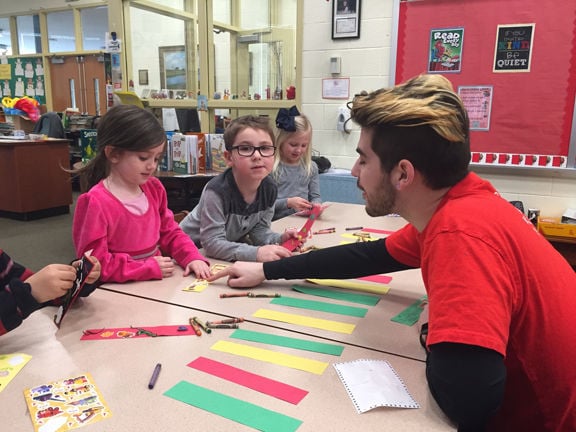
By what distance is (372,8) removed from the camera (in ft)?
11.8

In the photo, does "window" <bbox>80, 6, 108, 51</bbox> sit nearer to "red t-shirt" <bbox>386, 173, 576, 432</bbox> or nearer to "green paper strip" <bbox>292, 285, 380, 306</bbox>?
"green paper strip" <bbox>292, 285, 380, 306</bbox>

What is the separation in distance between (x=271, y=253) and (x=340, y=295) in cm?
37

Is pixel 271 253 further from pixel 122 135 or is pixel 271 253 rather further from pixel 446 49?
pixel 446 49

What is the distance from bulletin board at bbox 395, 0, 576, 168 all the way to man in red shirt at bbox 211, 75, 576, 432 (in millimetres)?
2558

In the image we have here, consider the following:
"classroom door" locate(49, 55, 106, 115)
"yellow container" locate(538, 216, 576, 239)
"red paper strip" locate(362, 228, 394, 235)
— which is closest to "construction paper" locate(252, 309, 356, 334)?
"red paper strip" locate(362, 228, 394, 235)

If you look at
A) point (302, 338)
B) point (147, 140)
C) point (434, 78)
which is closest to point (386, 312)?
point (302, 338)

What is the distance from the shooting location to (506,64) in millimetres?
3277

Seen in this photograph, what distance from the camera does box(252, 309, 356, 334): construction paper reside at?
1.15m

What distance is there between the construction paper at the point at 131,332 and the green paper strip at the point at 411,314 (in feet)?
1.71

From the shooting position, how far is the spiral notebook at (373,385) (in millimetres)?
837

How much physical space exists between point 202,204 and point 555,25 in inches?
107

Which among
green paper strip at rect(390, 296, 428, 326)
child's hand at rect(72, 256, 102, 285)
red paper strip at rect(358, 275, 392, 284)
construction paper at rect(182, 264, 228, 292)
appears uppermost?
child's hand at rect(72, 256, 102, 285)

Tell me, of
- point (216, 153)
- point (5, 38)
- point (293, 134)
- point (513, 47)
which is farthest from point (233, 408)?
point (5, 38)

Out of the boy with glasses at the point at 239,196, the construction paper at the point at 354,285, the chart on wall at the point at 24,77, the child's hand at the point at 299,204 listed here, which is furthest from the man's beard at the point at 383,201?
the chart on wall at the point at 24,77
